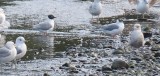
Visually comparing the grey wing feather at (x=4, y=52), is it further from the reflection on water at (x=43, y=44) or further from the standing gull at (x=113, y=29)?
the standing gull at (x=113, y=29)

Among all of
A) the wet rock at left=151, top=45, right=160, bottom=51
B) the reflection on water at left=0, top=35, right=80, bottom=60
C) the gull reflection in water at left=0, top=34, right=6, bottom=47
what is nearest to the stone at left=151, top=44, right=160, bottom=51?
the wet rock at left=151, top=45, right=160, bottom=51

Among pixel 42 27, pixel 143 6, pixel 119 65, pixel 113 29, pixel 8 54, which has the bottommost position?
pixel 143 6

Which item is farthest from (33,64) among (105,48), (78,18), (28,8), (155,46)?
(28,8)

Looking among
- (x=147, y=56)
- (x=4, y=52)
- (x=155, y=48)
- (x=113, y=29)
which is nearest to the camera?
(x=4, y=52)

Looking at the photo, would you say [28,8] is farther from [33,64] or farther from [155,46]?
[33,64]

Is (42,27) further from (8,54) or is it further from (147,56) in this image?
(8,54)

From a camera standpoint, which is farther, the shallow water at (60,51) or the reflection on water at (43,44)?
the reflection on water at (43,44)

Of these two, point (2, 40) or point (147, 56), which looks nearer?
point (147, 56)

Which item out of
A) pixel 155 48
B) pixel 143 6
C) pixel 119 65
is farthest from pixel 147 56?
pixel 143 6

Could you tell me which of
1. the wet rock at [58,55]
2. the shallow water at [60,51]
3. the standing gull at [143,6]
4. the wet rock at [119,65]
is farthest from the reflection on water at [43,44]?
the standing gull at [143,6]

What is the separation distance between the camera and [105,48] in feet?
57.9

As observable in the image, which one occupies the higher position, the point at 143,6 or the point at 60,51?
the point at 60,51

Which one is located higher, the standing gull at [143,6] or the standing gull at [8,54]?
the standing gull at [8,54]

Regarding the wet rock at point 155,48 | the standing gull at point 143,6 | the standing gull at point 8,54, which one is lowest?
the standing gull at point 143,6
